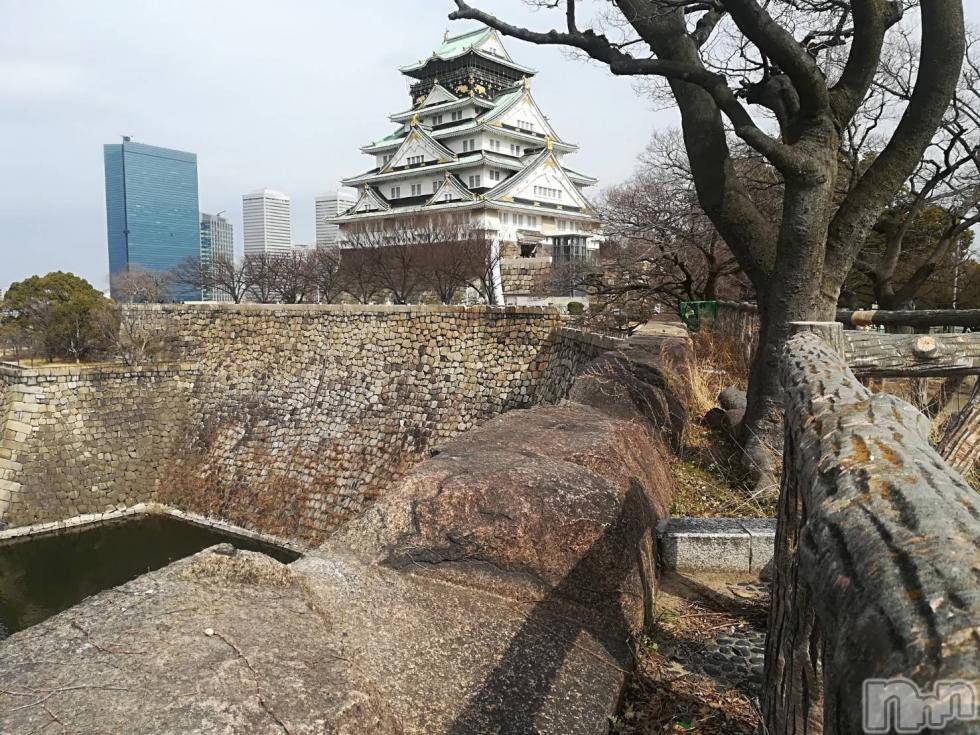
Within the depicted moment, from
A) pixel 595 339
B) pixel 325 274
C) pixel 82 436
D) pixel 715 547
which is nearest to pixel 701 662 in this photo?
pixel 715 547

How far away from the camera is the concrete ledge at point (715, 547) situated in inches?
140

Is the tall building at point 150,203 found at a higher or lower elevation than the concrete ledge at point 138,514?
higher

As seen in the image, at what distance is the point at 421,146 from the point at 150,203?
52620 millimetres

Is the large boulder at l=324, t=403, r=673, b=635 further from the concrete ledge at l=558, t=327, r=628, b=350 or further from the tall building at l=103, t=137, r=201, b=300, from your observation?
the tall building at l=103, t=137, r=201, b=300

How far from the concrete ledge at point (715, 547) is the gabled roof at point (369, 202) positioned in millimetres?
31511

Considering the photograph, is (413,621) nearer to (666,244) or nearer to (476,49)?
(666,244)

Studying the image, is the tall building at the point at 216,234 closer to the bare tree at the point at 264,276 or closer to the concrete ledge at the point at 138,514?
the bare tree at the point at 264,276

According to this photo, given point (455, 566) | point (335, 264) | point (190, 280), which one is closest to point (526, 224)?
point (335, 264)

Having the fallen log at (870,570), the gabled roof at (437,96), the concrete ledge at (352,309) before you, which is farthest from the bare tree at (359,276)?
the fallen log at (870,570)

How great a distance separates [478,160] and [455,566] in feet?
100

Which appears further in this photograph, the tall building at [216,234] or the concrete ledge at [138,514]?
the tall building at [216,234]

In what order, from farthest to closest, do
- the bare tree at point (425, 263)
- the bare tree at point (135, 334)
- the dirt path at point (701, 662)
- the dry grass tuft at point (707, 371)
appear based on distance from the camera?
the bare tree at point (425, 263) → the bare tree at point (135, 334) → the dry grass tuft at point (707, 371) → the dirt path at point (701, 662)

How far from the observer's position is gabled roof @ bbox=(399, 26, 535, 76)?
37125mm

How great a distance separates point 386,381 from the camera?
14.6 meters
